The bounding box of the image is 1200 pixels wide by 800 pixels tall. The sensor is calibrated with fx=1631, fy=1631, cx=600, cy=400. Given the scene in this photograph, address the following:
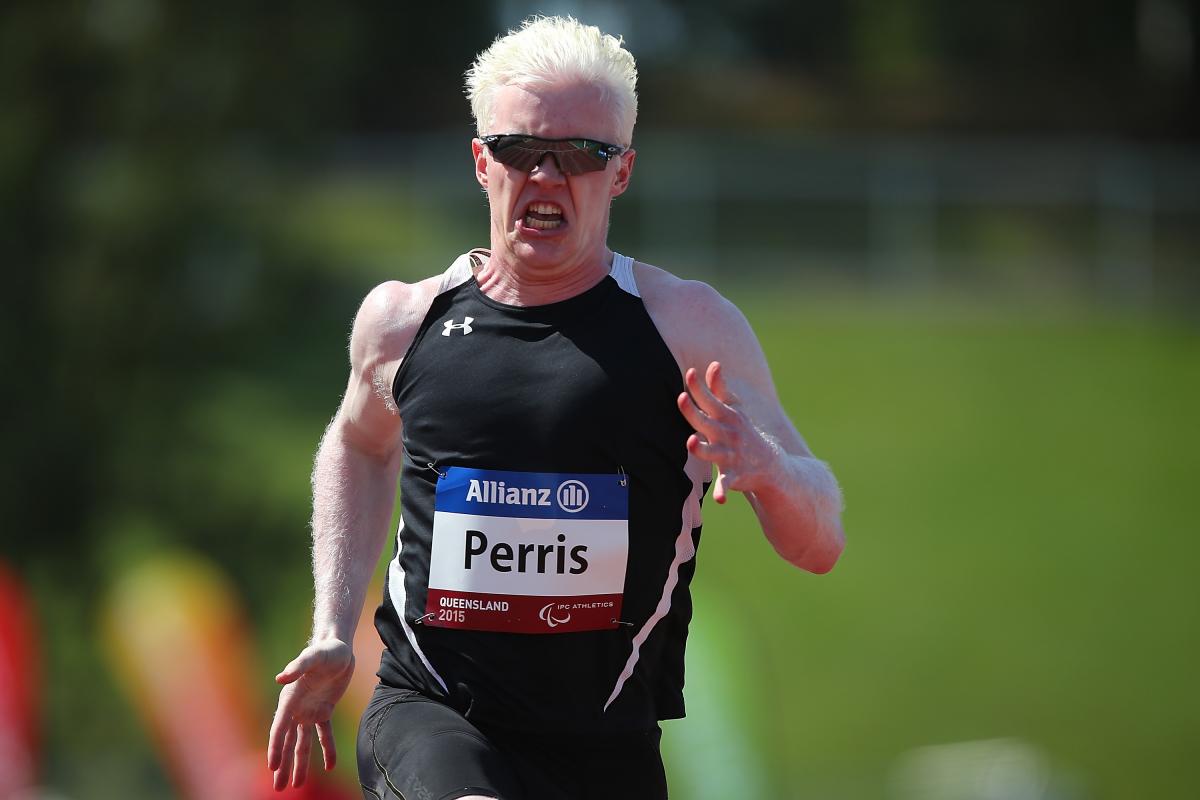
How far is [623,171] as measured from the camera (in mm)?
3826

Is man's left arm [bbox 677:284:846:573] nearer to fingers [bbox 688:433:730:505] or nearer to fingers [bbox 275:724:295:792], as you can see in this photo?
fingers [bbox 688:433:730:505]

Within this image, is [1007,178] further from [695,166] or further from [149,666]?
[149,666]

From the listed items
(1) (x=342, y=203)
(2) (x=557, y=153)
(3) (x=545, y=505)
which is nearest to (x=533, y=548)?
(3) (x=545, y=505)

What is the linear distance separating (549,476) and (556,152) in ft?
2.36

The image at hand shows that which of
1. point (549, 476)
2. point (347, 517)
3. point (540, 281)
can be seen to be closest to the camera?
point (549, 476)

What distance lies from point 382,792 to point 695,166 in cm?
2675

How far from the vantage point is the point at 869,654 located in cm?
2323

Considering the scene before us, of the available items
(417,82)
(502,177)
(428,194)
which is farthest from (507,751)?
(417,82)

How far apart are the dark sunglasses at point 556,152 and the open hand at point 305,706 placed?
1165 mm

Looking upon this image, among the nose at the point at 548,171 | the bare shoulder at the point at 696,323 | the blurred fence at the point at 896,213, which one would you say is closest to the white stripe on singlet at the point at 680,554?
the bare shoulder at the point at 696,323

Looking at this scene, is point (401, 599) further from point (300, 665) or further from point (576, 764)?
point (576, 764)

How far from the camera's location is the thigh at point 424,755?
3.43m

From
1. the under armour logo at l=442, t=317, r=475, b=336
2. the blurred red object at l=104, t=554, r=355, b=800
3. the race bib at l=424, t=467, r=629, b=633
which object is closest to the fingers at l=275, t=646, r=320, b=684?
the race bib at l=424, t=467, r=629, b=633

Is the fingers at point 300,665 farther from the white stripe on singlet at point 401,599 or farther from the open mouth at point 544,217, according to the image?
the open mouth at point 544,217
